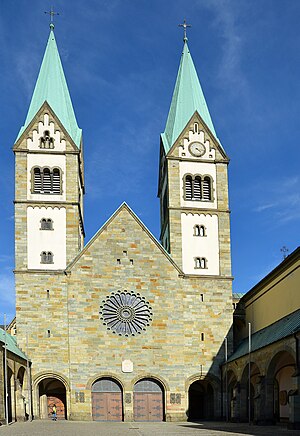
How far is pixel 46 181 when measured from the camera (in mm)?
50031

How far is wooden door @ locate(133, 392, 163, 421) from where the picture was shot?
152 feet

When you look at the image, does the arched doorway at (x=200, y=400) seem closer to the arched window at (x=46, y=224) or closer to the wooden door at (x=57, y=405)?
the wooden door at (x=57, y=405)

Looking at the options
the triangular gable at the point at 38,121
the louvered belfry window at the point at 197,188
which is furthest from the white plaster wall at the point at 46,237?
the louvered belfry window at the point at 197,188

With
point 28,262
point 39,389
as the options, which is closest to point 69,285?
point 28,262

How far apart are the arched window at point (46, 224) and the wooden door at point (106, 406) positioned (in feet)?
41.1

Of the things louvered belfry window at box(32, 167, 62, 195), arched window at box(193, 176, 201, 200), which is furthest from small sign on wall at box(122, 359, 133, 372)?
arched window at box(193, 176, 201, 200)

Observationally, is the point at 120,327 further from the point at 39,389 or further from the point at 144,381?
the point at 39,389

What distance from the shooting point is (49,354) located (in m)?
45.8

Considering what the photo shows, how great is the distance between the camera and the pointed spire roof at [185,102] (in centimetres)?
5341

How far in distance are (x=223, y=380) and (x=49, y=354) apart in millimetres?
12546

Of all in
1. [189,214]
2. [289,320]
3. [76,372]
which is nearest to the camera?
[289,320]

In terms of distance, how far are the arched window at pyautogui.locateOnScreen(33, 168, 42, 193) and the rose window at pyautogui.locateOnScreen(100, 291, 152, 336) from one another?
988 centimetres

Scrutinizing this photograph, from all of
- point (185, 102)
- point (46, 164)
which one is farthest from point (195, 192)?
point (46, 164)

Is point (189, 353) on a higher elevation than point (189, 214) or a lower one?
lower
